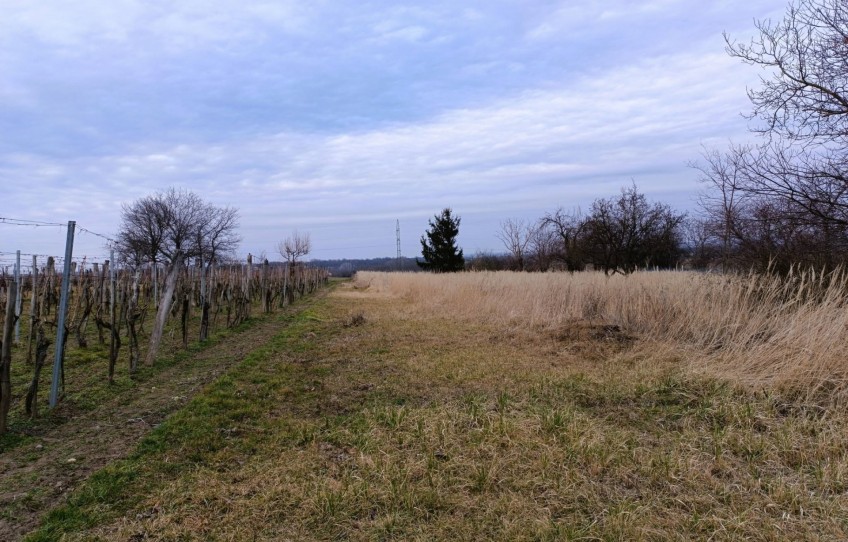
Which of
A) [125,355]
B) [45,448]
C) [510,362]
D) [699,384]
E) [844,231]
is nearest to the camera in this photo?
[45,448]

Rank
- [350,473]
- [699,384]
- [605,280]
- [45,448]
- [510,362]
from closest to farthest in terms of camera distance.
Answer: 1. [350,473]
2. [45,448]
3. [699,384]
4. [510,362]
5. [605,280]

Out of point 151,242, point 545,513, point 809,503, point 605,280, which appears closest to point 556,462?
point 545,513

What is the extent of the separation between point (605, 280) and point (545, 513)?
9.38 m

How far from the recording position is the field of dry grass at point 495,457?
9.09 feet

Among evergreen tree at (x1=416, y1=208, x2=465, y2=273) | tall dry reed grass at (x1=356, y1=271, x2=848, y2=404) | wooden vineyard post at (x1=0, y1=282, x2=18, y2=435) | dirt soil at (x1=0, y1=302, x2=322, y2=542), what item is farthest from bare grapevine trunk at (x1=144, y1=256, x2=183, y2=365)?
evergreen tree at (x1=416, y1=208, x2=465, y2=273)

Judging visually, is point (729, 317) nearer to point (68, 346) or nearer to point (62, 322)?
point (62, 322)

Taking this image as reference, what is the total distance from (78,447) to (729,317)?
7867 mm

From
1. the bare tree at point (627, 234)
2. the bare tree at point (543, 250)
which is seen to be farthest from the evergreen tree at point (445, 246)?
the bare tree at point (627, 234)

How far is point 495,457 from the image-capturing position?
11.7 ft

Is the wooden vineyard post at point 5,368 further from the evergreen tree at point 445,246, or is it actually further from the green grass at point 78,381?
the evergreen tree at point 445,246

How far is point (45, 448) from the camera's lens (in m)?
4.12

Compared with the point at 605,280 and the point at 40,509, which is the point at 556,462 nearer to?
the point at 40,509

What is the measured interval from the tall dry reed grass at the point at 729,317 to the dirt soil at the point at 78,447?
598 centimetres

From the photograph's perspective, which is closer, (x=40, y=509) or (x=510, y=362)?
(x=40, y=509)
